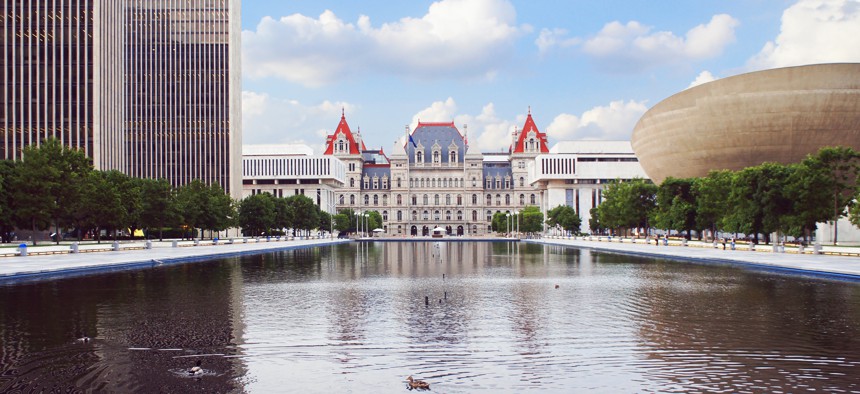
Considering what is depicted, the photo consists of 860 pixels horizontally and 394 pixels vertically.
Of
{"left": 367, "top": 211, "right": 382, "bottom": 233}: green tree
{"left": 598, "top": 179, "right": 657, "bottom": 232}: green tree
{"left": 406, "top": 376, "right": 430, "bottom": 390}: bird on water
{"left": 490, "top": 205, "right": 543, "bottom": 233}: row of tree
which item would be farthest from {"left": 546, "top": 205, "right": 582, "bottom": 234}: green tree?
{"left": 406, "top": 376, "right": 430, "bottom": 390}: bird on water

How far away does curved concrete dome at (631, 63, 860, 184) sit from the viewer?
78.2 metres

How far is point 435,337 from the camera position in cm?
1406

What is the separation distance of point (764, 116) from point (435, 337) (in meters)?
78.2

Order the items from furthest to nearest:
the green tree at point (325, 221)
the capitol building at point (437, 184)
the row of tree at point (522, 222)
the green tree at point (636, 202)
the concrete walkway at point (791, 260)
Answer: the capitol building at point (437, 184), the row of tree at point (522, 222), the green tree at point (325, 221), the green tree at point (636, 202), the concrete walkway at point (791, 260)

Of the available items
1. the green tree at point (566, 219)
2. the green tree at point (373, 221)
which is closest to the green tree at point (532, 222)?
the green tree at point (566, 219)

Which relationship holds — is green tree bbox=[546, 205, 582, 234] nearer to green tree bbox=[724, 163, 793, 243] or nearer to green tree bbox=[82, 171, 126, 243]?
green tree bbox=[724, 163, 793, 243]

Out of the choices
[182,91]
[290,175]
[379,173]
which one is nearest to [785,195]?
[182,91]

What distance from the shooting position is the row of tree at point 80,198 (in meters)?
55.3

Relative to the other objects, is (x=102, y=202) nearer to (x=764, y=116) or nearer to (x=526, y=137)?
(x=764, y=116)

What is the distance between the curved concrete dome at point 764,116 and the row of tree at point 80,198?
2275 inches

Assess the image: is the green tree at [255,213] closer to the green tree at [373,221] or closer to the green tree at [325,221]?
the green tree at [325,221]

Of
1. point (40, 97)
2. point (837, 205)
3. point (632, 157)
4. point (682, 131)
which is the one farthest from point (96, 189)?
point (632, 157)

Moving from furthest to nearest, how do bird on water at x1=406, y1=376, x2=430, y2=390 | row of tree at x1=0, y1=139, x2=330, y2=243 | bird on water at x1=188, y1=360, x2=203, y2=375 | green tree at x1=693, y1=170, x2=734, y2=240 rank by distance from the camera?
green tree at x1=693, y1=170, x2=734, y2=240, row of tree at x1=0, y1=139, x2=330, y2=243, bird on water at x1=188, y1=360, x2=203, y2=375, bird on water at x1=406, y1=376, x2=430, y2=390

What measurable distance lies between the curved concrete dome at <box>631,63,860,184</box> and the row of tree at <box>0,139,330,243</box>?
57.8 m
